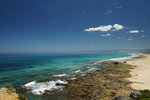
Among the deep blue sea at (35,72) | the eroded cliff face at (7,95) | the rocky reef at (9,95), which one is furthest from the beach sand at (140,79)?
the eroded cliff face at (7,95)

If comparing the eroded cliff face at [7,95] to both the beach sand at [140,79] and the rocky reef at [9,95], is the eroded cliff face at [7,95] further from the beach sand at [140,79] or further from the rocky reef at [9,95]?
the beach sand at [140,79]

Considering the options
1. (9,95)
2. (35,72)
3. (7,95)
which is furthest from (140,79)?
(35,72)

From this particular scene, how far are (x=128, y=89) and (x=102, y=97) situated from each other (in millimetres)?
5914

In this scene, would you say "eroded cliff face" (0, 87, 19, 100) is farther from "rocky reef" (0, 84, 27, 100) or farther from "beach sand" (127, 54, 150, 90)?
"beach sand" (127, 54, 150, 90)

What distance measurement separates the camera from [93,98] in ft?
45.7

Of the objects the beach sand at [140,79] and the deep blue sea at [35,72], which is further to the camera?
the deep blue sea at [35,72]

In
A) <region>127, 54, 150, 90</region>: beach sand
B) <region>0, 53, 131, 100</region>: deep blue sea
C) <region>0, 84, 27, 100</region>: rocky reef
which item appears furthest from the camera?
<region>0, 53, 131, 100</region>: deep blue sea

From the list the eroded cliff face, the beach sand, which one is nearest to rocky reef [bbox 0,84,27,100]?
the eroded cliff face

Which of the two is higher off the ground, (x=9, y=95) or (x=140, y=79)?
(x=9, y=95)

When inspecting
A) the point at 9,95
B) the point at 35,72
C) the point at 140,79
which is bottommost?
the point at 35,72

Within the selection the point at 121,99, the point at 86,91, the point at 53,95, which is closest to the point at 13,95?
the point at 53,95

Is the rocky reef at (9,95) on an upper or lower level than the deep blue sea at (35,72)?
upper

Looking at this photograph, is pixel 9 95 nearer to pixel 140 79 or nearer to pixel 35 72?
pixel 35 72

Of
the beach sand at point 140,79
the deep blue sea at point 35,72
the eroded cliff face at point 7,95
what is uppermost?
the eroded cliff face at point 7,95
